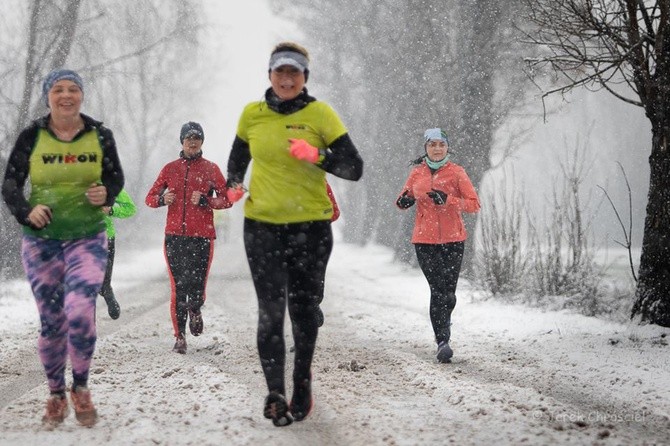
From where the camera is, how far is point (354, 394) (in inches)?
169

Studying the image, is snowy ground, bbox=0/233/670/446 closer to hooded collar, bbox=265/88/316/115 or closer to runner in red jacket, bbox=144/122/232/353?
runner in red jacket, bbox=144/122/232/353

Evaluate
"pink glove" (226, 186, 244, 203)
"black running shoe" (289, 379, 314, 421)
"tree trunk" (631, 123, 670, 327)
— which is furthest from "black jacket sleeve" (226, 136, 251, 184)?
"tree trunk" (631, 123, 670, 327)

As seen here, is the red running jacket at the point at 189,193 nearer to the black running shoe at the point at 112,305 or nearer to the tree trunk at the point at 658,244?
the black running shoe at the point at 112,305

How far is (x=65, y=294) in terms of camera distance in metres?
3.56

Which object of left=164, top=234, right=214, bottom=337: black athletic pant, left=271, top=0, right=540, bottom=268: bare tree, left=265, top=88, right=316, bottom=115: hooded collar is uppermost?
left=271, top=0, right=540, bottom=268: bare tree

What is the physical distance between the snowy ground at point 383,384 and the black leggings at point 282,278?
0.35 m

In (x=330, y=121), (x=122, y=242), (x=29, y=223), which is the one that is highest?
(x=330, y=121)

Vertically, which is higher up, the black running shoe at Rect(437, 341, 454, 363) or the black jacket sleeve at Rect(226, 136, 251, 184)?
the black jacket sleeve at Rect(226, 136, 251, 184)

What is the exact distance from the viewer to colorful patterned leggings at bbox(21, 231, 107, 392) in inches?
138

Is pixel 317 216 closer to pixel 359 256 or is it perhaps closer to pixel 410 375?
pixel 410 375

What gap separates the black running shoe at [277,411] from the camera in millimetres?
3436

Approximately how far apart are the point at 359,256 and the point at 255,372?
1710 cm

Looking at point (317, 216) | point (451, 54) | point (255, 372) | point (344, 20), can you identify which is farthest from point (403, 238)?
point (317, 216)

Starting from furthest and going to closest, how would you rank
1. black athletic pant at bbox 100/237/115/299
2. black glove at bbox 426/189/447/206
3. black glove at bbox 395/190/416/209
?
black athletic pant at bbox 100/237/115/299 → black glove at bbox 395/190/416/209 → black glove at bbox 426/189/447/206
